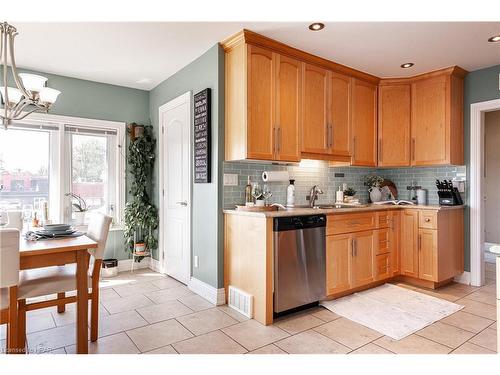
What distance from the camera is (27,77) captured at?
7.54 ft

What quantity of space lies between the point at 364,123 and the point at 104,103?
11.5 ft

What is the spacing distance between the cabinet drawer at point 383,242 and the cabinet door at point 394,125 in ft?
3.29

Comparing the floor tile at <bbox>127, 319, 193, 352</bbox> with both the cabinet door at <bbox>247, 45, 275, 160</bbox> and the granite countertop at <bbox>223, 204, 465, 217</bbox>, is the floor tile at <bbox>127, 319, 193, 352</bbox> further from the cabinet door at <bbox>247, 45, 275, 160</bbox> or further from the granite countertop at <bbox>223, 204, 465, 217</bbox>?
the cabinet door at <bbox>247, 45, 275, 160</bbox>

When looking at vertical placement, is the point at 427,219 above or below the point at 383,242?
above

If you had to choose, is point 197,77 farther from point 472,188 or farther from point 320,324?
point 472,188

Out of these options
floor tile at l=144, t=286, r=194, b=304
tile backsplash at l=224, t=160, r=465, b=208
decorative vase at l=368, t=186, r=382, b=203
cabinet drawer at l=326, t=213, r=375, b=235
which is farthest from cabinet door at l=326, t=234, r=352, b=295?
floor tile at l=144, t=286, r=194, b=304

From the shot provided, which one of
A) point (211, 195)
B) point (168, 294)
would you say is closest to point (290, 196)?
point (211, 195)

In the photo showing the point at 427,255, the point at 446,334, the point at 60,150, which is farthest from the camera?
the point at 60,150

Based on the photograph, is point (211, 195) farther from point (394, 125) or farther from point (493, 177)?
point (493, 177)

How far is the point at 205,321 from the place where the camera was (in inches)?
108

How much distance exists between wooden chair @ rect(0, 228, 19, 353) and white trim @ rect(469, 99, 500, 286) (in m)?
4.51

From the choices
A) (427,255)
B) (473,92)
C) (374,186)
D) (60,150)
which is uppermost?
(473,92)

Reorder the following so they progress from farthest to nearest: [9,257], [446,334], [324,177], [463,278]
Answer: [324,177]
[463,278]
[446,334]
[9,257]

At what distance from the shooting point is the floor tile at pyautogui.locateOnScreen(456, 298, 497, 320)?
2871 mm
